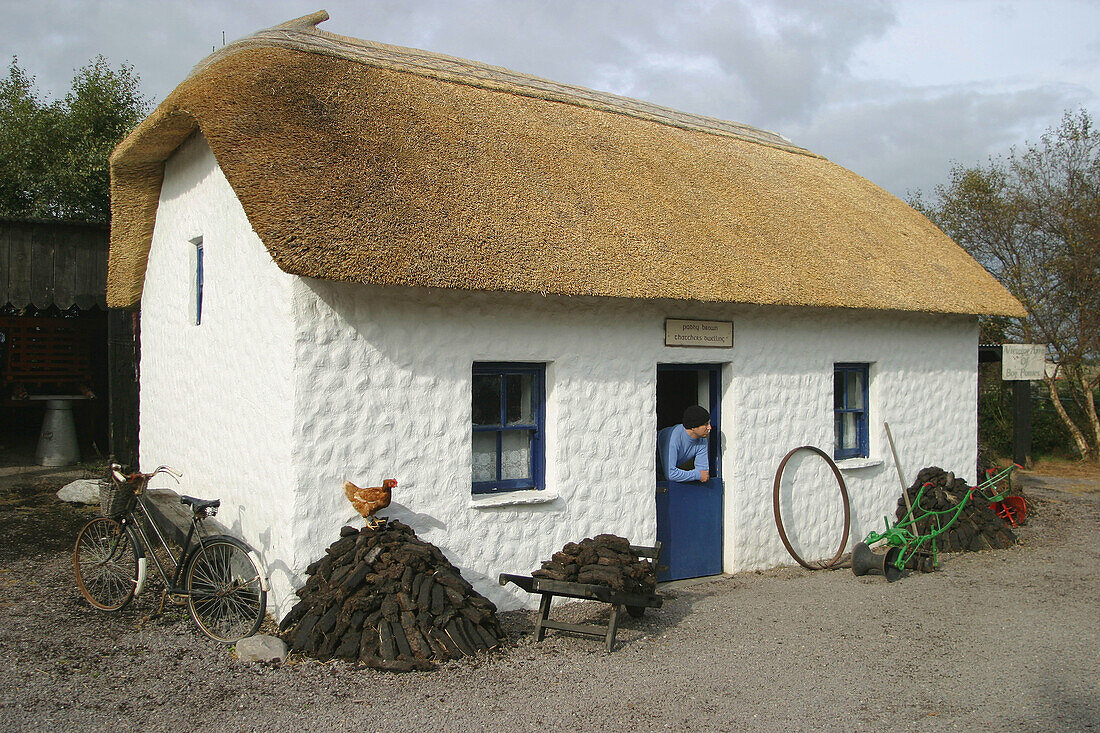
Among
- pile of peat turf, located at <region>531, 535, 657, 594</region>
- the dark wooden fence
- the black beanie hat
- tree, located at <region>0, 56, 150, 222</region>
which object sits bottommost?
pile of peat turf, located at <region>531, 535, 657, 594</region>

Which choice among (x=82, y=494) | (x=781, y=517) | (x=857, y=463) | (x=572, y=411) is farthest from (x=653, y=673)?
(x=82, y=494)

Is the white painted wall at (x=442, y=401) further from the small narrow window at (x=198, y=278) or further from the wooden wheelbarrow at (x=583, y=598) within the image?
the wooden wheelbarrow at (x=583, y=598)

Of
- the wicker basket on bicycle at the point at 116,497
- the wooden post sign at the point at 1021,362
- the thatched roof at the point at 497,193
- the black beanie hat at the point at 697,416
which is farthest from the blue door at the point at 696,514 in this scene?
the wooden post sign at the point at 1021,362

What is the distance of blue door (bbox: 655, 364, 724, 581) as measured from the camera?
751cm

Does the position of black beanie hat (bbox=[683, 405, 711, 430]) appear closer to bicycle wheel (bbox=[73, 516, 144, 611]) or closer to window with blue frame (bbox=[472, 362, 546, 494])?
window with blue frame (bbox=[472, 362, 546, 494])

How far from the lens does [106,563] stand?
622cm

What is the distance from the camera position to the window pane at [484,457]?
6441mm

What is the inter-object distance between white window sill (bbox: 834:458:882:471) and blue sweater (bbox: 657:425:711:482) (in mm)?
1930

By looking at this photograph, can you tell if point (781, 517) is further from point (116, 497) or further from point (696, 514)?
point (116, 497)

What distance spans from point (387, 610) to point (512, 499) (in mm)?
1538

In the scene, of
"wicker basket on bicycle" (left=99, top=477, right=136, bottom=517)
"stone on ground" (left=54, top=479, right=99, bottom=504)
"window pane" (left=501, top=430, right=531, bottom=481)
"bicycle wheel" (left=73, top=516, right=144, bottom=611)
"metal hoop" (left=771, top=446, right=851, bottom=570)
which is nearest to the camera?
"wicker basket on bicycle" (left=99, top=477, right=136, bottom=517)

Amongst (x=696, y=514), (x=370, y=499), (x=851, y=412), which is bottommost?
(x=696, y=514)

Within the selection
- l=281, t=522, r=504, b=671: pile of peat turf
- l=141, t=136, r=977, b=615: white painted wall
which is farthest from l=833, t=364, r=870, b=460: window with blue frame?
l=281, t=522, r=504, b=671: pile of peat turf

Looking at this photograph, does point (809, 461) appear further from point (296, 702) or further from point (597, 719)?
point (296, 702)
